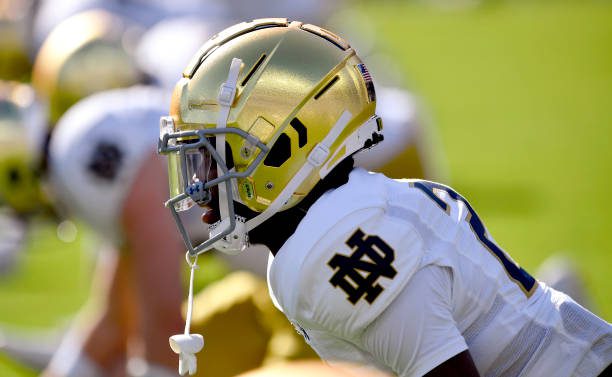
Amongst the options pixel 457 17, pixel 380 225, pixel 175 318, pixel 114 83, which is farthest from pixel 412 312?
pixel 457 17

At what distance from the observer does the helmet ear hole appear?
2.20m

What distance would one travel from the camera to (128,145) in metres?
4.01

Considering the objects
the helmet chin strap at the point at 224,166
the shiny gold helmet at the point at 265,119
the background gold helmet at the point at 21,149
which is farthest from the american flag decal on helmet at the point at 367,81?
the background gold helmet at the point at 21,149

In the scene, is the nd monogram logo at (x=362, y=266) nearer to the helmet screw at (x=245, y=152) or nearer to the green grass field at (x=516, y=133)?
the helmet screw at (x=245, y=152)

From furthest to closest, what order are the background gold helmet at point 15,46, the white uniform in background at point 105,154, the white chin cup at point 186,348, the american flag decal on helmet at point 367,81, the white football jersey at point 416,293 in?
1. the background gold helmet at point 15,46
2. the white uniform in background at point 105,154
3. the american flag decal on helmet at point 367,81
4. the white chin cup at point 186,348
5. the white football jersey at point 416,293

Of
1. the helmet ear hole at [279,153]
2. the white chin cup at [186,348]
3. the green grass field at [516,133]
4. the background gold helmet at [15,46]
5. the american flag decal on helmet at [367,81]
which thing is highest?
the american flag decal on helmet at [367,81]

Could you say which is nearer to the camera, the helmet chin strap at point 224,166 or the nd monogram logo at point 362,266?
the nd monogram logo at point 362,266

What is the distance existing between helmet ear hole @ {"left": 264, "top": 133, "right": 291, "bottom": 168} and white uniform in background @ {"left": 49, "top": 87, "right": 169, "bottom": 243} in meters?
1.87

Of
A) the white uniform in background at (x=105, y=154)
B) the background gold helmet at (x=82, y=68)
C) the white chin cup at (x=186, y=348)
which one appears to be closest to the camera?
the white chin cup at (x=186, y=348)

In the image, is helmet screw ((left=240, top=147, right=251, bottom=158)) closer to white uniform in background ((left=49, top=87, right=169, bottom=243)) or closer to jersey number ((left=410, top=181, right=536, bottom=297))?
jersey number ((left=410, top=181, right=536, bottom=297))

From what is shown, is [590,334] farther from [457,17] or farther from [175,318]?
[457,17]

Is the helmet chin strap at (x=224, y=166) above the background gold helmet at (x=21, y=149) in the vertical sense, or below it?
above

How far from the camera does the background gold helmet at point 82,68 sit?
5109 mm

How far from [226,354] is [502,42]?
695 inches
